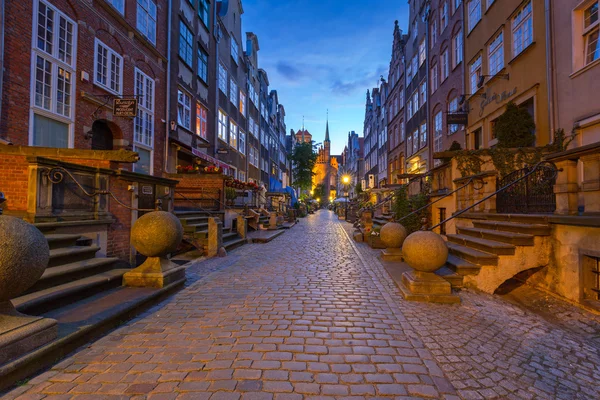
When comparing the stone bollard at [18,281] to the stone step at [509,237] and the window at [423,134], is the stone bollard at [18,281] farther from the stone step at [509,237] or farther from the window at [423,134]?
the window at [423,134]

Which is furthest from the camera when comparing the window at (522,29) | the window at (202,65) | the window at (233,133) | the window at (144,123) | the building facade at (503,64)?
the window at (233,133)

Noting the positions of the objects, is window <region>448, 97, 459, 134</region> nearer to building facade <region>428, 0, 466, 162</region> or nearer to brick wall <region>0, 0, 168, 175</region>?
building facade <region>428, 0, 466, 162</region>

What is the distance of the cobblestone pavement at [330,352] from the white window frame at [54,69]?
26.3 feet

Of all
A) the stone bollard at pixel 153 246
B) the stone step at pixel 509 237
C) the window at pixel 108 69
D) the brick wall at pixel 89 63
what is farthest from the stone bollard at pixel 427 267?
the window at pixel 108 69

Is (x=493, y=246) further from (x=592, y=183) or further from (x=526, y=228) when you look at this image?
(x=592, y=183)

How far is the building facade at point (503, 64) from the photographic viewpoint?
1037 cm

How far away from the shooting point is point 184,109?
17234 millimetres

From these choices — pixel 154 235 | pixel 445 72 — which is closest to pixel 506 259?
pixel 154 235

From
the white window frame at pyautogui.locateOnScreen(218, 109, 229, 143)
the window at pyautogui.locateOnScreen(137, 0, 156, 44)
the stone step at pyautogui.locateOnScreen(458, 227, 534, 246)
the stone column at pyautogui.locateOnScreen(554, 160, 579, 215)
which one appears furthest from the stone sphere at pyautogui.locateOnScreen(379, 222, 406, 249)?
the white window frame at pyautogui.locateOnScreen(218, 109, 229, 143)

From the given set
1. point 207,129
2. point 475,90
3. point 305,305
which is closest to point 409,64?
point 475,90

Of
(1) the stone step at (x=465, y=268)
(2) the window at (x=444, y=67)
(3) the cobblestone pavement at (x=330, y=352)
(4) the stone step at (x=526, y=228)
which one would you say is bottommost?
(3) the cobblestone pavement at (x=330, y=352)

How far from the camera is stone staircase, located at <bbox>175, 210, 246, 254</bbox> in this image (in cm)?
916

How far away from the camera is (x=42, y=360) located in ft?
9.04

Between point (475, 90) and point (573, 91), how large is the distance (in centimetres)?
666
